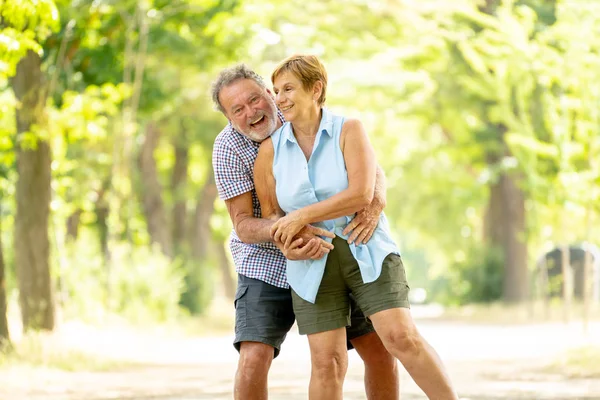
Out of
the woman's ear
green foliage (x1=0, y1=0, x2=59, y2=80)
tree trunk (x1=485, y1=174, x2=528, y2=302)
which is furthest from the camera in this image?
tree trunk (x1=485, y1=174, x2=528, y2=302)

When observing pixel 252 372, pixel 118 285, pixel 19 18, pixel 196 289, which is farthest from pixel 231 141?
pixel 196 289

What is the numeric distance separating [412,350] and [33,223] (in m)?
9.63

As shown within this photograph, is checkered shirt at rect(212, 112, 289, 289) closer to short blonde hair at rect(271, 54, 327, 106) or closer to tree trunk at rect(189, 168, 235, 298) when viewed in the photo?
short blonde hair at rect(271, 54, 327, 106)

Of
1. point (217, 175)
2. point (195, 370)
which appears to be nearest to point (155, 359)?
point (195, 370)

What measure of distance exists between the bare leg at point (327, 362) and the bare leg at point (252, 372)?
1.39 feet

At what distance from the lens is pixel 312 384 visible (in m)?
5.50

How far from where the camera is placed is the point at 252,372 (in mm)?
5852

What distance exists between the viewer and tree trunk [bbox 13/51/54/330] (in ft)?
46.2

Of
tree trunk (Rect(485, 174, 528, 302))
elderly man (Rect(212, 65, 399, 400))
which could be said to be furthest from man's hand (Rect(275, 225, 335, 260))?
tree trunk (Rect(485, 174, 528, 302))

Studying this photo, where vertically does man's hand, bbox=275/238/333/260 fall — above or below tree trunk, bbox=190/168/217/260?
below

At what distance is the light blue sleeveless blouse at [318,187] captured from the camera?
546 cm

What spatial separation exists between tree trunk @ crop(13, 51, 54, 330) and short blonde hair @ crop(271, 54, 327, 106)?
9.06 meters

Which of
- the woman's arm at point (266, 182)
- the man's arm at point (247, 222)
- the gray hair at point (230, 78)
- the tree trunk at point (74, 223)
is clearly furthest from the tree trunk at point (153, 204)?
the woman's arm at point (266, 182)

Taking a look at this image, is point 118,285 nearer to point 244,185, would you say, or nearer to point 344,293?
point 244,185
